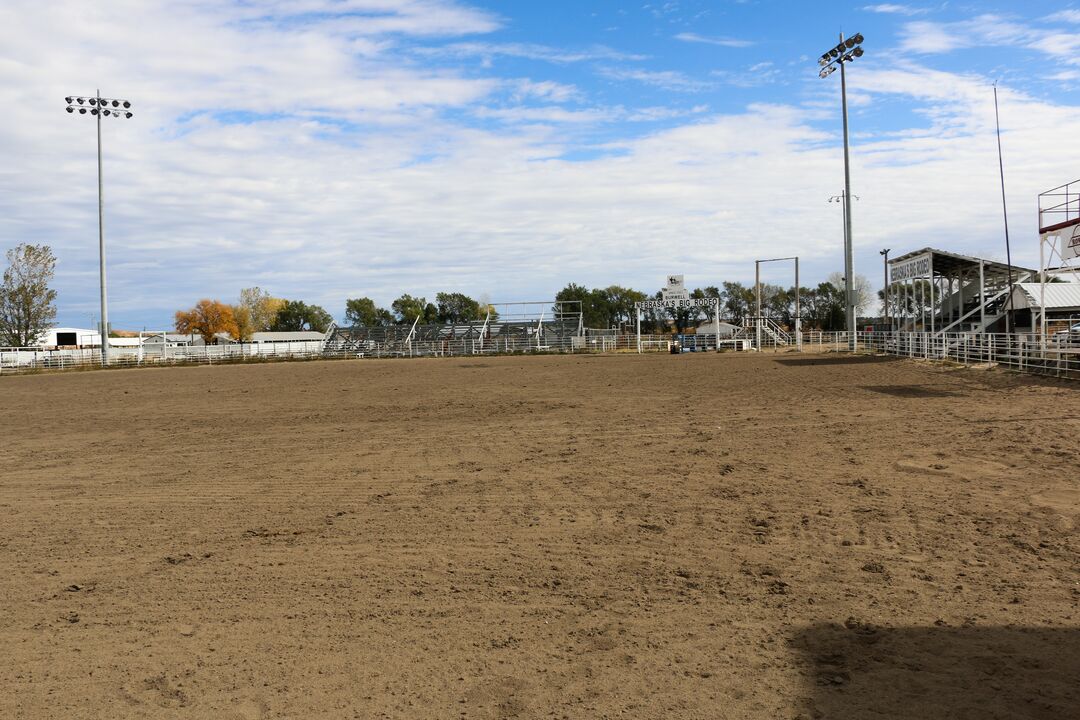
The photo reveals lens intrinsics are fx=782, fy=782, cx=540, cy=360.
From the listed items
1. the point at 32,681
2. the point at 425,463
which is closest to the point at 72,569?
the point at 32,681

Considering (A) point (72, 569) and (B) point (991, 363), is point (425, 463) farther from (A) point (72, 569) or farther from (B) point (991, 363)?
(B) point (991, 363)

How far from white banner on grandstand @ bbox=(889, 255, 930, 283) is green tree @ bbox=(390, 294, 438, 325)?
7616 centimetres

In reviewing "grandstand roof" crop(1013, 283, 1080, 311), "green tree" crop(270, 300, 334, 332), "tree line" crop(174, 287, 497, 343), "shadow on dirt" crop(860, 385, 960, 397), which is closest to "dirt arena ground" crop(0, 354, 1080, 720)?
"shadow on dirt" crop(860, 385, 960, 397)

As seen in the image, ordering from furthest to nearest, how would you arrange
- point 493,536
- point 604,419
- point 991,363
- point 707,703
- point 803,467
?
point 991,363
point 604,419
point 803,467
point 493,536
point 707,703

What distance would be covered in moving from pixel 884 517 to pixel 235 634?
5.39 m

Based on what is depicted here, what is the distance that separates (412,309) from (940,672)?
387 ft

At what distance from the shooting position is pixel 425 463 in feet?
33.7

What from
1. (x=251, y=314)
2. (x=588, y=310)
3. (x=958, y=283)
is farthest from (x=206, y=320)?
(x=958, y=283)

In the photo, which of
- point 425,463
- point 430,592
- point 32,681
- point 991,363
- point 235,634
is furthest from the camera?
point 991,363

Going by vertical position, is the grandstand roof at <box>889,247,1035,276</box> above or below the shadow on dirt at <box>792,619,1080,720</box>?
above

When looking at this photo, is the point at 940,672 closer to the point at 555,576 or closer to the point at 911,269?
the point at 555,576

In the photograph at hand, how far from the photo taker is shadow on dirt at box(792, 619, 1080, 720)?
3795 millimetres

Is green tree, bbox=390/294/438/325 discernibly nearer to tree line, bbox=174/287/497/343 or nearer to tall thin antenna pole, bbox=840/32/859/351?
tree line, bbox=174/287/497/343

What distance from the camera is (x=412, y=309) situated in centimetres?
11981
